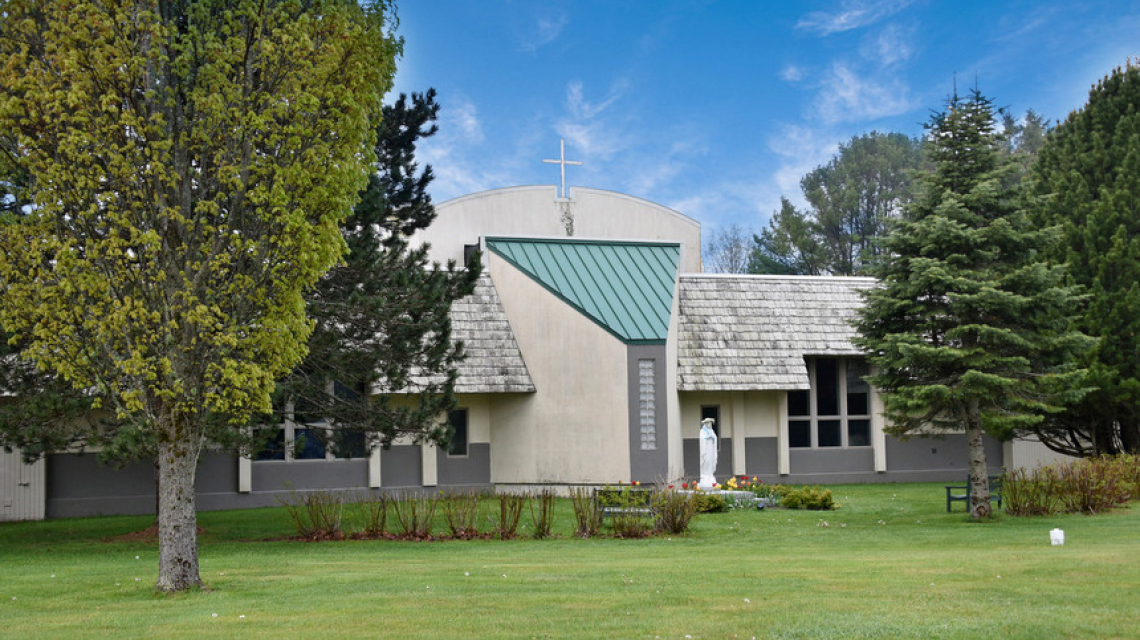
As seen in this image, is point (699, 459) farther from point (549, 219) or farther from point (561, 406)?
point (549, 219)

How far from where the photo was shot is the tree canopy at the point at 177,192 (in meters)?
10.6

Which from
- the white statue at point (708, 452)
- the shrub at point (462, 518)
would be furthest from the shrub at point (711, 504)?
the shrub at point (462, 518)

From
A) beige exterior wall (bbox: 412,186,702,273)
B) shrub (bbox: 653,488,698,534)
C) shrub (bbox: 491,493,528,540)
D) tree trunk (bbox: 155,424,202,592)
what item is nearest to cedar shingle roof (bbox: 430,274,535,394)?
beige exterior wall (bbox: 412,186,702,273)

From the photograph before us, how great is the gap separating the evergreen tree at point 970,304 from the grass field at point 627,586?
2.22 meters

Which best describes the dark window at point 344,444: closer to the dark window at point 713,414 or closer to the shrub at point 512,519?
the shrub at point 512,519

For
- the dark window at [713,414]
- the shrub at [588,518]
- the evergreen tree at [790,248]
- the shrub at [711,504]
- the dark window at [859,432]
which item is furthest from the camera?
the evergreen tree at [790,248]

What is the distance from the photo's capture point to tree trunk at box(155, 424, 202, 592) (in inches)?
437

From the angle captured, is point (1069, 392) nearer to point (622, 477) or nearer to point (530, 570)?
point (622, 477)

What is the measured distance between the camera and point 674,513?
1719 centimetres

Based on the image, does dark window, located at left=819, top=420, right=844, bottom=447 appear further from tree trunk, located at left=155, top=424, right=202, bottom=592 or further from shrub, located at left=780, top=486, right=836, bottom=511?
tree trunk, located at left=155, top=424, right=202, bottom=592

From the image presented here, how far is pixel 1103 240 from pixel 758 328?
8392 mm

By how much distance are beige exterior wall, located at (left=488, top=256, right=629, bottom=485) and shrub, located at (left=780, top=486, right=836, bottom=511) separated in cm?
390

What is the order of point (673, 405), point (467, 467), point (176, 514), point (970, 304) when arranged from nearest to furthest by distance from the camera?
point (176, 514)
point (970, 304)
point (673, 405)
point (467, 467)

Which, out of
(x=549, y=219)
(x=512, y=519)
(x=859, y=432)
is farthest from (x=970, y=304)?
(x=549, y=219)
